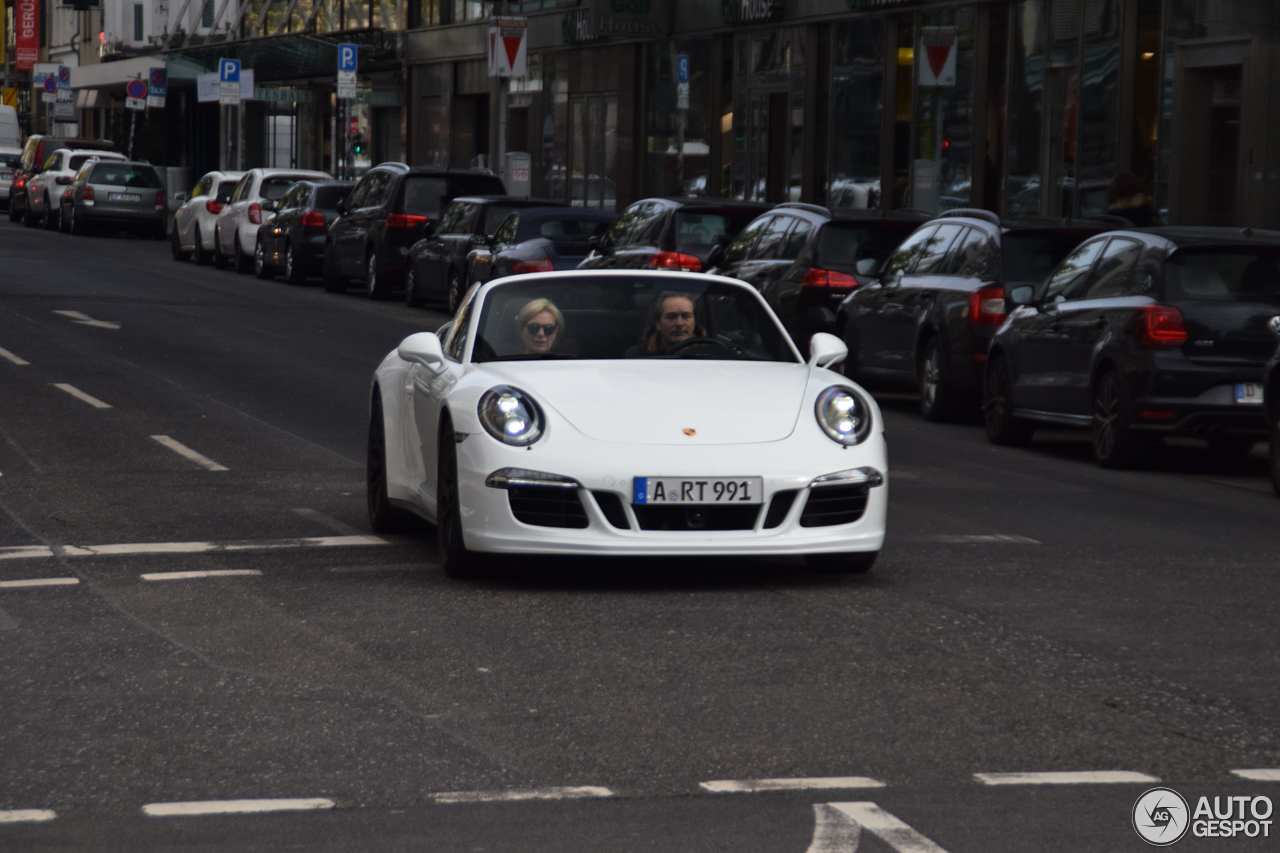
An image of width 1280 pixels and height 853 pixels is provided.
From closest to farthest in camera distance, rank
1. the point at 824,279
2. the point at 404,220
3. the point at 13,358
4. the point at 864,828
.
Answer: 1. the point at 864,828
2. the point at 824,279
3. the point at 13,358
4. the point at 404,220

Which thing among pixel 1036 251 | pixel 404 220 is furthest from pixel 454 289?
pixel 1036 251

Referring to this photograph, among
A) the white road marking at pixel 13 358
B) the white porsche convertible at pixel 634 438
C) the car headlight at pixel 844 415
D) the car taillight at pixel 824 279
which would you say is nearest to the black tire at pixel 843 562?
the white porsche convertible at pixel 634 438

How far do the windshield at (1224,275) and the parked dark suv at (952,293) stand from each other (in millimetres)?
2669

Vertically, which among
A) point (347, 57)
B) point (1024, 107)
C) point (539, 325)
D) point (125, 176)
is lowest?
point (539, 325)

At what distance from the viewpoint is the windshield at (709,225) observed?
69.7ft

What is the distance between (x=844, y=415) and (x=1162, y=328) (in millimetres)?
5111

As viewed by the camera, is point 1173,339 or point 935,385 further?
point 935,385

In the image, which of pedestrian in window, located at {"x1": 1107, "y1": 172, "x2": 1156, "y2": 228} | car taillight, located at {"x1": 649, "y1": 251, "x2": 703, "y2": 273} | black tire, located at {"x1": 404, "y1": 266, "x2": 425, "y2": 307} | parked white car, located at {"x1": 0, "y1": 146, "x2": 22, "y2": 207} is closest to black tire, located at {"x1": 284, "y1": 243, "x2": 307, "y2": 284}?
black tire, located at {"x1": 404, "y1": 266, "x2": 425, "y2": 307}

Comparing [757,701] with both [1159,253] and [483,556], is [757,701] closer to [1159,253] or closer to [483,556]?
[483,556]

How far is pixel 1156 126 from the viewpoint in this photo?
2533 cm

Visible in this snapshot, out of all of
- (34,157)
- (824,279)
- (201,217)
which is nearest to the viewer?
(824,279)

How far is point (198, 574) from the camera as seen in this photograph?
27.9 feet

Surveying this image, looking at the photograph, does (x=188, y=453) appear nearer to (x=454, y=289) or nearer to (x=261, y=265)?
(x=454, y=289)

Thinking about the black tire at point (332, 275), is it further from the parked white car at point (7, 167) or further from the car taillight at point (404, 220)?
the parked white car at point (7, 167)
